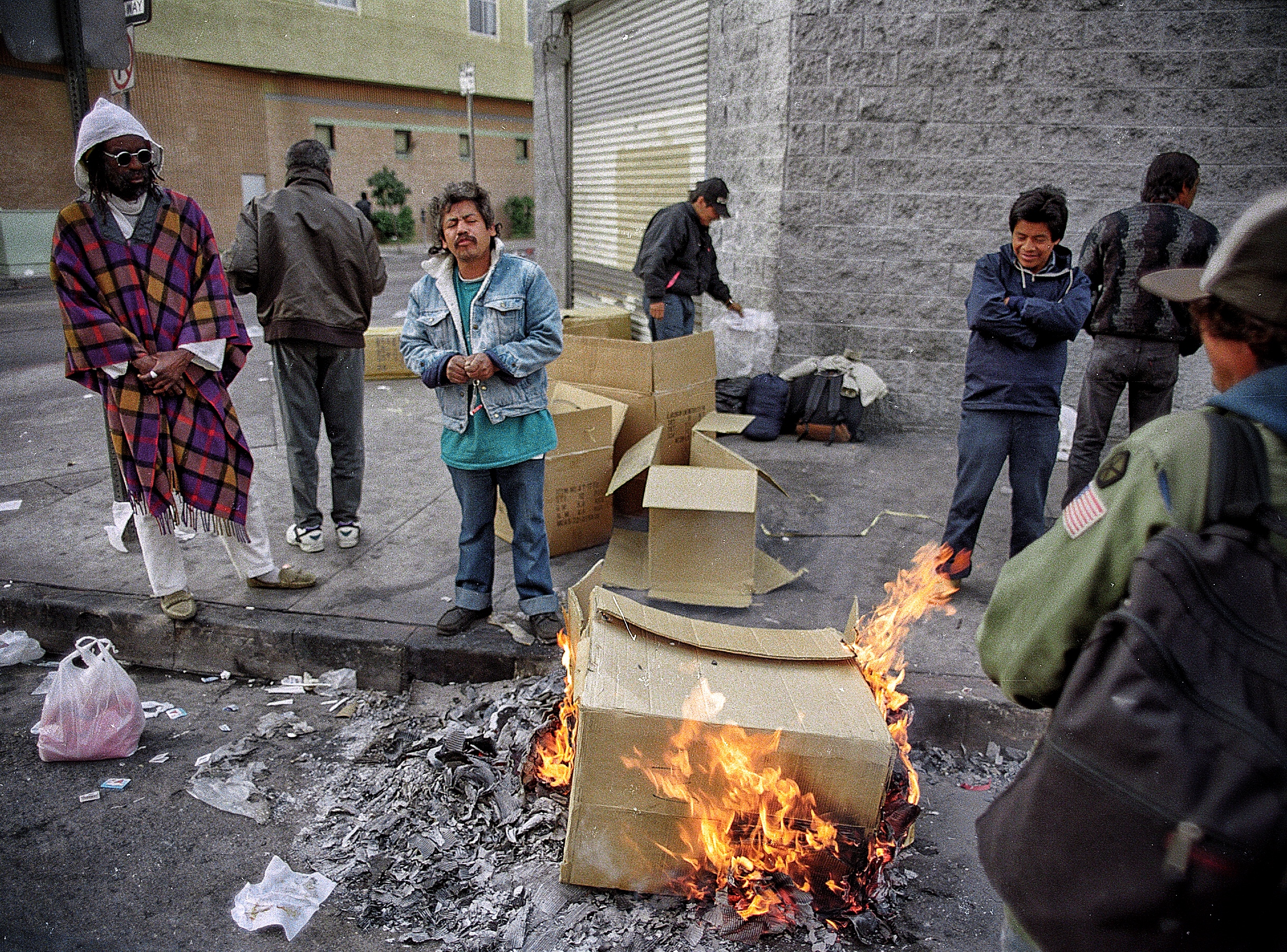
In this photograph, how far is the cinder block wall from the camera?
21.3ft

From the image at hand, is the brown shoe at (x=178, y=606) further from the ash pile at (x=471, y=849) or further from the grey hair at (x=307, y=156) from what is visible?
the grey hair at (x=307, y=156)

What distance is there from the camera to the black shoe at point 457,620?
4.03 metres

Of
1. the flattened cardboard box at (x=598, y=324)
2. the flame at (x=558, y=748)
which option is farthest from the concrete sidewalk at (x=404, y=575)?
the flattened cardboard box at (x=598, y=324)

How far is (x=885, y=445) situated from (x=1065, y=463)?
1.31 meters

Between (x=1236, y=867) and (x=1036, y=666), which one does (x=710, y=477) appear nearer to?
(x=1036, y=666)

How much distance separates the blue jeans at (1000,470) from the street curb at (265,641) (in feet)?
6.98

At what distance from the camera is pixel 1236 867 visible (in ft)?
3.69

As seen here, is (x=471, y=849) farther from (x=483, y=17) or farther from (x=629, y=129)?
(x=483, y=17)

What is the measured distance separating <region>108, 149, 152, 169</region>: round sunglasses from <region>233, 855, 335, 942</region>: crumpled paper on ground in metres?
2.83

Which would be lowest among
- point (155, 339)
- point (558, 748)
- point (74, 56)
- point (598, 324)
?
point (558, 748)

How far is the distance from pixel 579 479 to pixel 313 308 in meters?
1.63

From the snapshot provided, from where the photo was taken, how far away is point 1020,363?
13.8 feet

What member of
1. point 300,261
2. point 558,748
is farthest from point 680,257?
point 558,748

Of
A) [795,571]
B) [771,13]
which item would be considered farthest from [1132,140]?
[795,571]
